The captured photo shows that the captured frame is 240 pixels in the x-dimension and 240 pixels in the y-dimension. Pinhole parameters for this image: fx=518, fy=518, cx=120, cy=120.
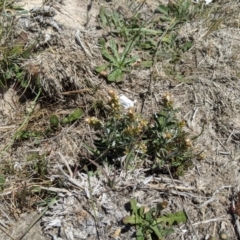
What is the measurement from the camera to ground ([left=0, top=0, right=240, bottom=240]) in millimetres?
2607

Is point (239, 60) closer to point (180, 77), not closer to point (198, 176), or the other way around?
point (180, 77)

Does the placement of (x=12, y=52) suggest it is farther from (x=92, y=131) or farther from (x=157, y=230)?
(x=157, y=230)

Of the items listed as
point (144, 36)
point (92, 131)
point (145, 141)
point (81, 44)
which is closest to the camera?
point (145, 141)

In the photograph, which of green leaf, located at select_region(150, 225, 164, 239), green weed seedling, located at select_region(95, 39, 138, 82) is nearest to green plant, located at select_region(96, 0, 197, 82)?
green weed seedling, located at select_region(95, 39, 138, 82)

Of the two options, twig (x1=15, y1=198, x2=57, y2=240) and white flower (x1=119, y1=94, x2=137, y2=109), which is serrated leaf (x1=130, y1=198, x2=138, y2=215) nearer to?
twig (x1=15, y1=198, x2=57, y2=240)

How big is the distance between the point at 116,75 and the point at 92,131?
0.39 meters

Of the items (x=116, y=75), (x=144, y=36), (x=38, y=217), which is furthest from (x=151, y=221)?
(x=144, y=36)

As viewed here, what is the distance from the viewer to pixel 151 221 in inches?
99.2

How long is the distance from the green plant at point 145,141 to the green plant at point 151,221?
25 cm

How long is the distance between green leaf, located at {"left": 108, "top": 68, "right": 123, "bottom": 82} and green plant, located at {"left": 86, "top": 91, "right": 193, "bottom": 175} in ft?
1.22

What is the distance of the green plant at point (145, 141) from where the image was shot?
2607 millimetres

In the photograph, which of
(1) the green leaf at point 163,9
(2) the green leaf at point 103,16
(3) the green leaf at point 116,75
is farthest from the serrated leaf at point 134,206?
(1) the green leaf at point 163,9

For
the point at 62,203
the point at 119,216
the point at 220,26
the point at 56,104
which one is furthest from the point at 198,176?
the point at 220,26

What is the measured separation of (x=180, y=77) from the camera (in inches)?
123
